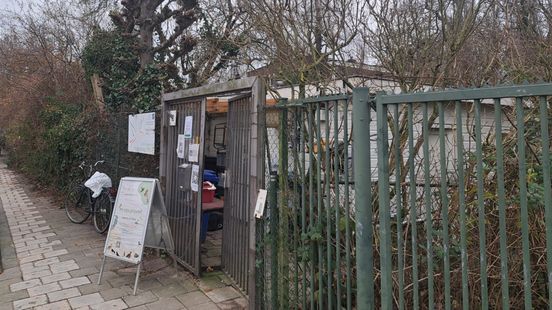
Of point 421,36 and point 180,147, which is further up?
point 421,36

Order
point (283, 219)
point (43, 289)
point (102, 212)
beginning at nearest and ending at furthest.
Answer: point (283, 219) < point (43, 289) < point (102, 212)

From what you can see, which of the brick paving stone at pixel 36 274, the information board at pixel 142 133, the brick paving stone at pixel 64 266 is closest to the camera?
the brick paving stone at pixel 36 274

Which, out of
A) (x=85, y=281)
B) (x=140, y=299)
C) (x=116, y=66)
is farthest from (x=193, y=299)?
(x=116, y=66)

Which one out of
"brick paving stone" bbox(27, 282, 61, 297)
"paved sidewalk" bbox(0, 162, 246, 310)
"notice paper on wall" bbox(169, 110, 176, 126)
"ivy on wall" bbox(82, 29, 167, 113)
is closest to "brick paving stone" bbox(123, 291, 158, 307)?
"paved sidewalk" bbox(0, 162, 246, 310)

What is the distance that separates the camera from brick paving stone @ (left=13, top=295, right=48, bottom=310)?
3.93 m

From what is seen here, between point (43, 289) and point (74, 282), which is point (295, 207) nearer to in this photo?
point (74, 282)

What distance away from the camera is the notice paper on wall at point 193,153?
4465 millimetres

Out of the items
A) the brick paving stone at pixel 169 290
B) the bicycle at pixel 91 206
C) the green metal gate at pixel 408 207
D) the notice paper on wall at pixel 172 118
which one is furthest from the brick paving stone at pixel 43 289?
the green metal gate at pixel 408 207

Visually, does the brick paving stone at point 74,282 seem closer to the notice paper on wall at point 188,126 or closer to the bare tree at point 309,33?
the notice paper on wall at point 188,126

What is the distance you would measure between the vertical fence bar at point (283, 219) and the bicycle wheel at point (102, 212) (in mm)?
4243

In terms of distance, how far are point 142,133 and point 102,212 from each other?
1872 mm

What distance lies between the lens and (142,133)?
5734 mm

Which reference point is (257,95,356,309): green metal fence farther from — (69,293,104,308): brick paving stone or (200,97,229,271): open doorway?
(69,293,104,308): brick paving stone

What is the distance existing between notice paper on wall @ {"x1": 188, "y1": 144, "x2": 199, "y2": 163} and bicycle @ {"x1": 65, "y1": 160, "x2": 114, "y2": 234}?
8.33ft
